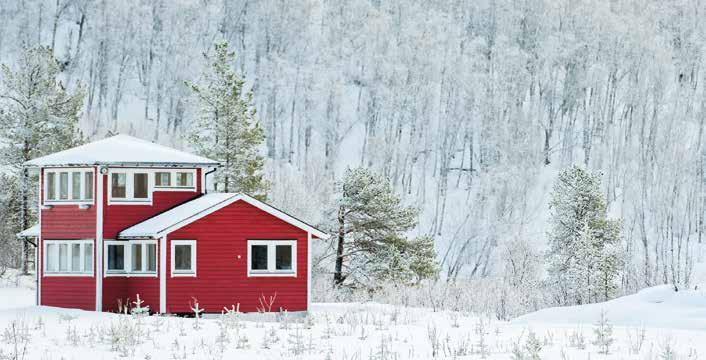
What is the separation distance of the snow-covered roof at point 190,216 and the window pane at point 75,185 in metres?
2.21

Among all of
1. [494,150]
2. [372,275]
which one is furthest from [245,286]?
[494,150]

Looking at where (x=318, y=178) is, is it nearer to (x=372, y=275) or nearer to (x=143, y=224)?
(x=372, y=275)

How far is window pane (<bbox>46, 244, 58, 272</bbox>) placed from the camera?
1535 inches

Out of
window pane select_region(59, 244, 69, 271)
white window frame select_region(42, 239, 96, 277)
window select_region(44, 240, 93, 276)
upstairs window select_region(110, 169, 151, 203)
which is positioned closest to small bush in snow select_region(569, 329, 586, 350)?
white window frame select_region(42, 239, 96, 277)

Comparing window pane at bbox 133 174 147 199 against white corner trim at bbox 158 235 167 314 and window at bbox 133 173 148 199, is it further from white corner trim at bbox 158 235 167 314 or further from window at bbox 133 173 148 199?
white corner trim at bbox 158 235 167 314

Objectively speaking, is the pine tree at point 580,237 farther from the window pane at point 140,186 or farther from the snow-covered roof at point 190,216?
the window pane at point 140,186

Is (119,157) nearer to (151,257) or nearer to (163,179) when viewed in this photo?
(163,179)

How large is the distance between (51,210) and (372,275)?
16.3 metres

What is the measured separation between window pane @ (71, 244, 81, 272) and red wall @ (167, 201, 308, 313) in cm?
353

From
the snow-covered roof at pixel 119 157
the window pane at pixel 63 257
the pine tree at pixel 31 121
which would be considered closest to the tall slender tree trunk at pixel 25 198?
the pine tree at pixel 31 121

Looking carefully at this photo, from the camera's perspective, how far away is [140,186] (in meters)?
39.4

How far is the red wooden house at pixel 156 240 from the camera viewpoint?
3725cm

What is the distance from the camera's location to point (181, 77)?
292ft

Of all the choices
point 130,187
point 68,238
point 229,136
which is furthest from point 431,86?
point 68,238
